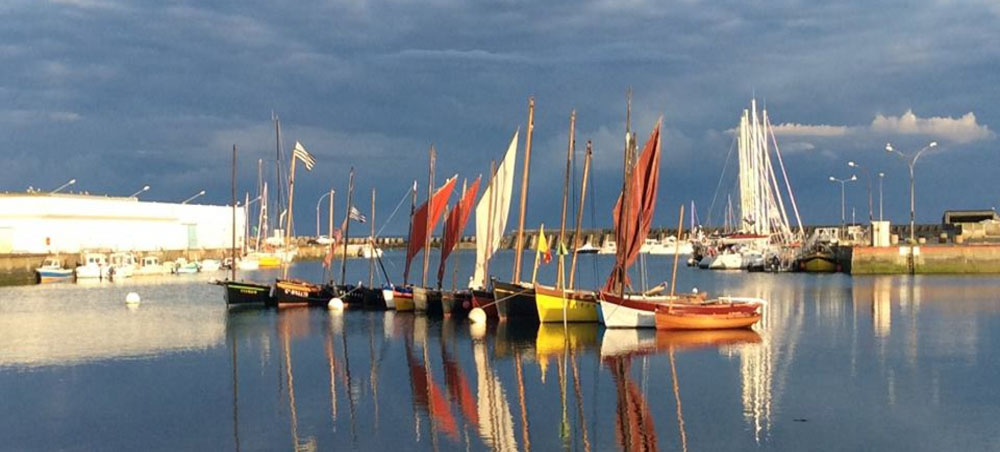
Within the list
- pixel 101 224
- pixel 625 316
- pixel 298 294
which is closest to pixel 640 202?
pixel 625 316

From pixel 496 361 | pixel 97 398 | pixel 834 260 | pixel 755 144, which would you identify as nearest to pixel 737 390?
pixel 496 361

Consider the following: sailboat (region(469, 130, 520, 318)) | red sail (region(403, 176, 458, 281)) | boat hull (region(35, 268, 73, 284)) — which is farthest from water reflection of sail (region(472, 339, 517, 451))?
boat hull (region(35, 268, 73, 284))

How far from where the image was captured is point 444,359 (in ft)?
138

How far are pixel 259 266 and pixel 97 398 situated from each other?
120372mm

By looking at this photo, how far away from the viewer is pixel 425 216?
221ft

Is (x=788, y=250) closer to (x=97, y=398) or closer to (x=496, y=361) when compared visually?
(x=496, y=361)

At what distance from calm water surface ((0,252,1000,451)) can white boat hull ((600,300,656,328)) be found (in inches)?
24.2

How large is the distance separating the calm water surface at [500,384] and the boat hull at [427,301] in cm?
185

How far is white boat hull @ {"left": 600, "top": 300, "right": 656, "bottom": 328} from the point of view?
4828 cm

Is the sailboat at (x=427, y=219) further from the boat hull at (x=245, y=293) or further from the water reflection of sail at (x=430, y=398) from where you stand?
the water reflection of sail at (x=430, y=398)

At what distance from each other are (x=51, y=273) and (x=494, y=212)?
67169 mm

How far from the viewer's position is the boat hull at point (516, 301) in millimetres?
52656

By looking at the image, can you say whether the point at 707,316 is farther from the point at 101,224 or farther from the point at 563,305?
the point at 101,224

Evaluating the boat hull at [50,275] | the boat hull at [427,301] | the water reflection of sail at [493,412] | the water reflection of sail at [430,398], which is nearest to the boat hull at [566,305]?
the water reflection of sail at [430,398]
